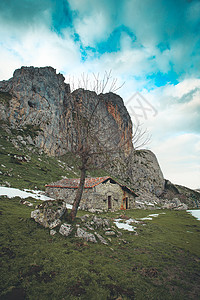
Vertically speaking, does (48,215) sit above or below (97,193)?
below

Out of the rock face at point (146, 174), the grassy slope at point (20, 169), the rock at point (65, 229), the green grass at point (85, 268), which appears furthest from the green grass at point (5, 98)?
the rock face at point (146, 174)

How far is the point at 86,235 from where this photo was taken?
7926mm

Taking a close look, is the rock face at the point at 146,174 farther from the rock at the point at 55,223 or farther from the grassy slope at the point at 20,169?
the rock at the point at 55,223

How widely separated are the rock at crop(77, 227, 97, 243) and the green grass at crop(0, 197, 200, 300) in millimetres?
379

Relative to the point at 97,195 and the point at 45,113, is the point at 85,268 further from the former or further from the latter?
the point at 45,113

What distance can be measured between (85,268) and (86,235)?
8.92 ft

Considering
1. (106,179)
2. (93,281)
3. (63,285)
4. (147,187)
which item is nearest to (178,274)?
(93,281)

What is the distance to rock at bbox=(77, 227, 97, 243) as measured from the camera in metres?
7.78

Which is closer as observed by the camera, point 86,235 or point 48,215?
point 86,235

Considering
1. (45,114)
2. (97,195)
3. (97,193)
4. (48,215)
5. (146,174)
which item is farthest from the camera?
(146,174)

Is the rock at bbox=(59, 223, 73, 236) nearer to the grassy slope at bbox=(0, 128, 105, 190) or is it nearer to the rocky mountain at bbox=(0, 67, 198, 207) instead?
the grassy slope at bbox=(0, 128, 105, 190)

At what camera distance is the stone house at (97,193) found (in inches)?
811

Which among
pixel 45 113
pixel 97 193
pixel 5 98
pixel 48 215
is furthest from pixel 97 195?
pixel 5 98

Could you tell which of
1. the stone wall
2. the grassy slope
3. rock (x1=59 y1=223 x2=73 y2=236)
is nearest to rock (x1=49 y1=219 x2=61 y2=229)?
rock (x1=59 y1=223 x2=73 y2=236)
